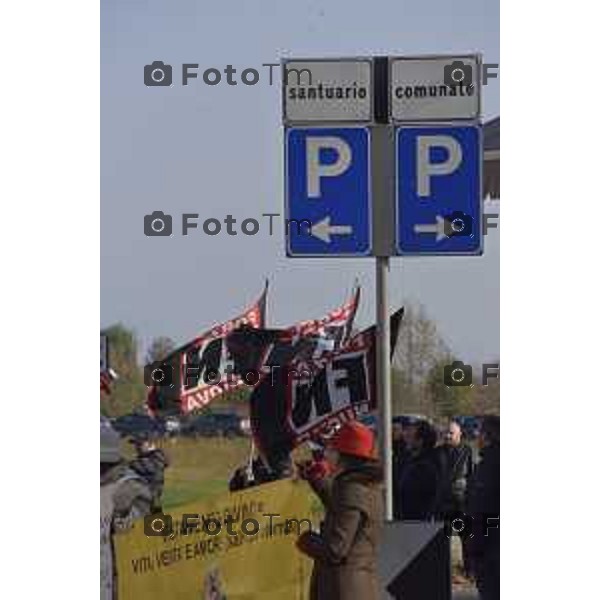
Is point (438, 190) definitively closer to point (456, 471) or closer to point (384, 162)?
point (384, 162)

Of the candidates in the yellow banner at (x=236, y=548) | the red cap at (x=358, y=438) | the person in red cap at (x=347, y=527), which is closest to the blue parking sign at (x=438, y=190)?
the red cap at (x=358, y=438)

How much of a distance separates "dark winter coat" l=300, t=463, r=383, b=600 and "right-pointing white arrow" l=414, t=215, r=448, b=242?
618mm

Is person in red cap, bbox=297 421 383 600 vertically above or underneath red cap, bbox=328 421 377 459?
underneath

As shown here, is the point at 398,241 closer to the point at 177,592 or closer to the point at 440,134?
the point at 440,134

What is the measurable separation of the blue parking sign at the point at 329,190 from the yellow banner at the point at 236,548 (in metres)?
0.61

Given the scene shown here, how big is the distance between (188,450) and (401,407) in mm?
546

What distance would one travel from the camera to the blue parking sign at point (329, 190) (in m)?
3.58

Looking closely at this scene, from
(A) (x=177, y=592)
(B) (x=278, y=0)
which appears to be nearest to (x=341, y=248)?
(B) (x=278, y=0)

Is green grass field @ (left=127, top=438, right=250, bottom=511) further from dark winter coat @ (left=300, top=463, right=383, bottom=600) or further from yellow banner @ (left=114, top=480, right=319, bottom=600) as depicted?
dark winter coat @ (left=300, top=463, right=383, bottom=600)

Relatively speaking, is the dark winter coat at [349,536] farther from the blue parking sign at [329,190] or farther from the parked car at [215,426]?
the blue parking sign at [329,190]

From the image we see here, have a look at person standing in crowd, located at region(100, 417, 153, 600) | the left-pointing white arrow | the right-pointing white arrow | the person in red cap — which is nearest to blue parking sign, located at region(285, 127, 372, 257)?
the left-pointing white arrow

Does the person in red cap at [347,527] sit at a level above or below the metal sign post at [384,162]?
below

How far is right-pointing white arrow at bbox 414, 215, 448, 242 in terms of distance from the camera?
359 centimetres
